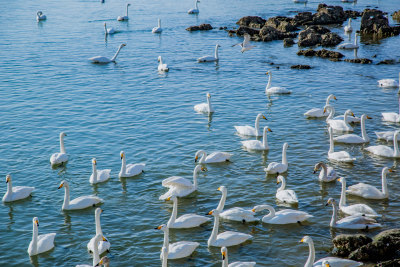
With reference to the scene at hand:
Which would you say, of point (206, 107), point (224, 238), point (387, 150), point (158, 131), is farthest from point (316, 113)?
point (224, 238)

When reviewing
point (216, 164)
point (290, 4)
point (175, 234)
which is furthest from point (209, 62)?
point (290, 4)

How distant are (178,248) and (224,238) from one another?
1.42 metres

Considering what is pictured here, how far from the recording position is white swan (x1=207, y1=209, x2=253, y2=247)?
15.0 m

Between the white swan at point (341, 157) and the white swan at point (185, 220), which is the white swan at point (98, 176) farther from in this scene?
the white swan at point (341, 157)

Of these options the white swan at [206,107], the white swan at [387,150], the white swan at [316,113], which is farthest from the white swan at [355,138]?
the white swan at [206,107]

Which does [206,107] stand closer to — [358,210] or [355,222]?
[358,210]

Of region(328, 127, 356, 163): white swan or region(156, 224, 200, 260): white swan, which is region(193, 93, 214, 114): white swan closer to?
region(328, 127, 356, 163): white swan

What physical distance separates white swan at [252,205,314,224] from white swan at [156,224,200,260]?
2.60 metres

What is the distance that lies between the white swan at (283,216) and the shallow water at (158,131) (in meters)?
Result: 0.27

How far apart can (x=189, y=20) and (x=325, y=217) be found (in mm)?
42243

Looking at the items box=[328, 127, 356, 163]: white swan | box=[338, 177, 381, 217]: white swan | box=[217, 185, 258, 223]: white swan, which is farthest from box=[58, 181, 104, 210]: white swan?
box=[328, 127, 356, 163]: white swan

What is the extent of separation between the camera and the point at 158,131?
24953 millimetres

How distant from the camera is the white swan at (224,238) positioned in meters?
15.0

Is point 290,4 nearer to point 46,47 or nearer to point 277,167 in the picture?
point 46,47
